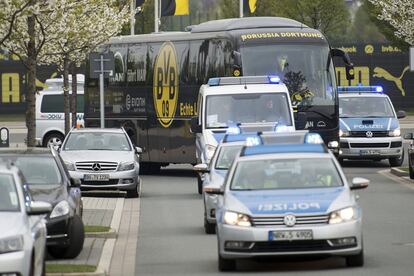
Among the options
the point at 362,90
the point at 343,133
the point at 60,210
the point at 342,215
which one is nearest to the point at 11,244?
the point at 342,215

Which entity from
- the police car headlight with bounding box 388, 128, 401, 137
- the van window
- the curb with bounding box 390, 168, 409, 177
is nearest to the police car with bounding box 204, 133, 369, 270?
the curb with bounding box 390, 168, 409, 177

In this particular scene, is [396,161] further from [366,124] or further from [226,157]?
[226,157]

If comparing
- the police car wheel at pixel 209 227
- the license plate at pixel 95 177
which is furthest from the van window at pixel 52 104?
the police car wheel at pixel 209 227

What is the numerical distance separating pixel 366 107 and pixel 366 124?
1091 mm

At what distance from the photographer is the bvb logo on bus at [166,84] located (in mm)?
37034

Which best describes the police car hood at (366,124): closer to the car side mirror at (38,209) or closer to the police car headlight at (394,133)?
the police car headlight at (394,133)

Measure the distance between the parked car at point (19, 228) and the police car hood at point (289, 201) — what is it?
7.74 feet

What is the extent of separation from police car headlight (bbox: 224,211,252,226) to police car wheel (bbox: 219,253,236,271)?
51cm

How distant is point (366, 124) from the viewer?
3859 cm

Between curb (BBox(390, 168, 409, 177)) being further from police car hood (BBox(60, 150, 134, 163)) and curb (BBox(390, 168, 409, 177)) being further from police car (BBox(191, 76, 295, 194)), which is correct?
police car hood (BBox(60, 150, 134, 163))

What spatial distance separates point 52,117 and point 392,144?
14172mm

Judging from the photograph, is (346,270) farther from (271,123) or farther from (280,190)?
(271,123)

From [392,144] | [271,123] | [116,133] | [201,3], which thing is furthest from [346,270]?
[201,3]

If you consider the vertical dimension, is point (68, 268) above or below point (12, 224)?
below
